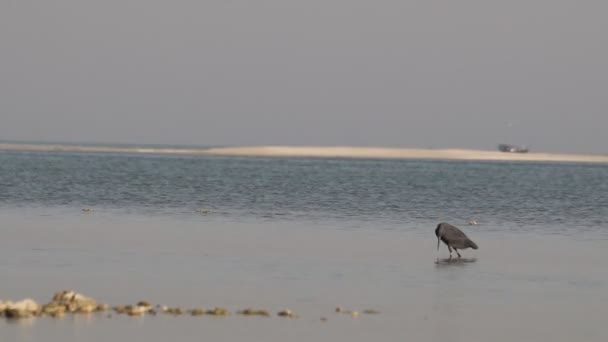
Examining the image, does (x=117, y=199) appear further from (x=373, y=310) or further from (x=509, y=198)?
(x=373, y=310)

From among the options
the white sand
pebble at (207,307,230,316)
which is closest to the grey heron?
pebble at (207,307,230,316)

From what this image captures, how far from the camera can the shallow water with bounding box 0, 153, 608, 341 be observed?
15586mm

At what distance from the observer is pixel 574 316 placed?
17141 mm

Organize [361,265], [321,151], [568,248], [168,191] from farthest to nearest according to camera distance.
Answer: [321,151] → [168,191] → [568,248] → [361,265]

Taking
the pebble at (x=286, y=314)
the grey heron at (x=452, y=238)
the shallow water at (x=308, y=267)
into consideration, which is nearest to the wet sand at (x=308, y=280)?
the shallow water at (x=308, y=267)

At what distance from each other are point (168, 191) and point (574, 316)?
1419 inches

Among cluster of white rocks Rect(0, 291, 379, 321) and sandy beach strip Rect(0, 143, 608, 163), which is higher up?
cluster of white rocks Rect(0, 291, 379, 321)

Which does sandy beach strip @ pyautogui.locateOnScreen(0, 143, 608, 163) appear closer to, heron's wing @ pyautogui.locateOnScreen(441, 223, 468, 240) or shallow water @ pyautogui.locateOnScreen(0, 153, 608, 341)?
shallow water @ pyautogui.locateOnScreen(0, 153, 608, 341)

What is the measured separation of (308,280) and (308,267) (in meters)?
1.89

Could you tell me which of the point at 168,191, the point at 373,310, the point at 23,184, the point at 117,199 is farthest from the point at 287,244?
the point at 23,184

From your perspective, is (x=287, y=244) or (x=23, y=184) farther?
(x=23, y=184)

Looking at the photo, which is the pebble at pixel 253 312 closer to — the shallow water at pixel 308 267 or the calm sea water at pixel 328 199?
the shallow water at pixel 308 267

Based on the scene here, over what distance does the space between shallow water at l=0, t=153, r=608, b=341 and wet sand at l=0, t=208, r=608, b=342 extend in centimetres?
3

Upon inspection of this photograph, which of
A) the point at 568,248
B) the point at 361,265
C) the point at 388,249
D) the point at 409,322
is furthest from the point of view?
the point at 568,248
